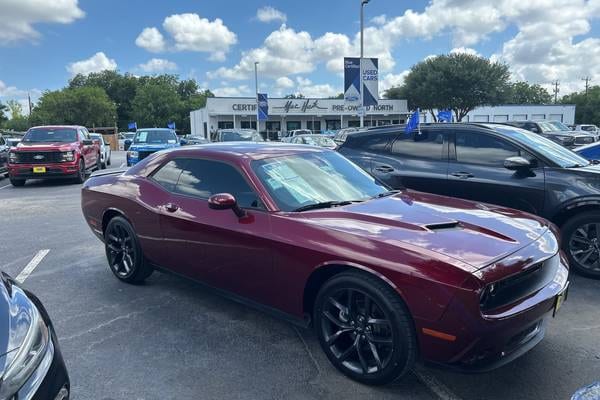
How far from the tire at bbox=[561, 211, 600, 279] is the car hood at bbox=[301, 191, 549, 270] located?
1.70 meters

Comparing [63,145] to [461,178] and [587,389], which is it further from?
[587,389]

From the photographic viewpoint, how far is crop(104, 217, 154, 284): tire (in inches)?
184

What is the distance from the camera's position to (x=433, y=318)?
257 cm

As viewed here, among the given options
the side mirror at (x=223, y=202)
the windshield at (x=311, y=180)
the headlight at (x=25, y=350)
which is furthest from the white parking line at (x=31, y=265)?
the windshield at (x=311, y=180)

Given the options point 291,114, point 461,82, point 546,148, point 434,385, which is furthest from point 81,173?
point 461,82

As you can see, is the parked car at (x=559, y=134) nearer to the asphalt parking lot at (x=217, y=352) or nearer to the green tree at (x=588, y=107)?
the asphalt parking lot at (x=217, y=352)

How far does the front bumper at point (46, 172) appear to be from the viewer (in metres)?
13.0

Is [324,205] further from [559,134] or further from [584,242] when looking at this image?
[559,134]

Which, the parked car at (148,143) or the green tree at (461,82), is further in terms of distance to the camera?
the green tree at (461,82)

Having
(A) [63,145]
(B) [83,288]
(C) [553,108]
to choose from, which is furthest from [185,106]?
(B) [83,288]

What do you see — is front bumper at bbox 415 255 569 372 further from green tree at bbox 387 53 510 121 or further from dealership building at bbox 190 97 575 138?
green tree at bbox 387 53 510 121

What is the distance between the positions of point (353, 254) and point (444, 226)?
69cm

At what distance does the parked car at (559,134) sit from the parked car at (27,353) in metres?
18.1

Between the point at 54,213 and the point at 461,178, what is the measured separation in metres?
7.72
